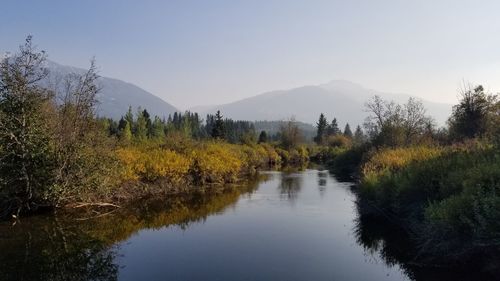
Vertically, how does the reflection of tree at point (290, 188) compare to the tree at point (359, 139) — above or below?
below

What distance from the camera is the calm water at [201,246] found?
11781mm

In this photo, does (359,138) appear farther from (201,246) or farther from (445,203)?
(445,203)

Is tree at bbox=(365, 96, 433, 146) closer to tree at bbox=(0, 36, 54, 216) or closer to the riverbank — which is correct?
the riverbank

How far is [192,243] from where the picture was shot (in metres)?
15.1

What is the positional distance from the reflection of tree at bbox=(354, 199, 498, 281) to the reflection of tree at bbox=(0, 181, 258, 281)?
277 inches

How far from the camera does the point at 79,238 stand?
596 inches

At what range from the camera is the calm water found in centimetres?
1178

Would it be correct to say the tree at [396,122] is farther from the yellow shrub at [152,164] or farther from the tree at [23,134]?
the tree at [23,134]

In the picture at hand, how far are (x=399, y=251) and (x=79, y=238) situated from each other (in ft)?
34.7

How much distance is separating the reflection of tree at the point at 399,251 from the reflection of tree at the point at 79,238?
23.1 feet

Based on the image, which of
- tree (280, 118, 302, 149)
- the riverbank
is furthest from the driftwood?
tree (280, 118, 302, 149)

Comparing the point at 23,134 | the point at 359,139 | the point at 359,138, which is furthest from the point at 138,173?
the point at 359,138

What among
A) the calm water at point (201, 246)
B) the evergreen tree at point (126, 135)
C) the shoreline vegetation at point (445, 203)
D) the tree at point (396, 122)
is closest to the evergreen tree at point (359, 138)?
the tree at point (396, 122)

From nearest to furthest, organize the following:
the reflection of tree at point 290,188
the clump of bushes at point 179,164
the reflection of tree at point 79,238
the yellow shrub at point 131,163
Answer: the reflection of tree at point 79,238 < the yellow shrub at point 131,163 < the clump of bushes at point 179,164 < the reflection of tree at point 290,188
